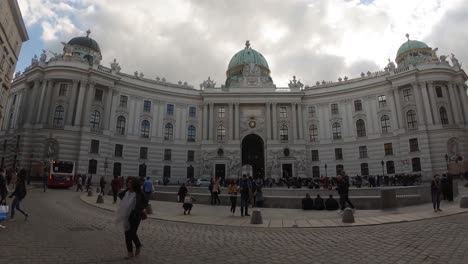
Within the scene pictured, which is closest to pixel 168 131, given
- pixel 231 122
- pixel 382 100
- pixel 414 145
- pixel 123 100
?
pixel 123 100

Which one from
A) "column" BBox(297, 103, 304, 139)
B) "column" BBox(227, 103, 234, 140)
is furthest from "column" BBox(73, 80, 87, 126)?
"column" BBox(297, 103, 304, 139)

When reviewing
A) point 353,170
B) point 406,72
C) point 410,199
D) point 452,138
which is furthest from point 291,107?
point 410,199

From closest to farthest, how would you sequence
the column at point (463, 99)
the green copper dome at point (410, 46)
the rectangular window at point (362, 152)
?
1. the column at point (463, 99)
2. the rectangular window at point (362, 152)
3. the green copper dome at point (410, 46)

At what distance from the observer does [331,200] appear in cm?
1758

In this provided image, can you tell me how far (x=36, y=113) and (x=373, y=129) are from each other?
197ft

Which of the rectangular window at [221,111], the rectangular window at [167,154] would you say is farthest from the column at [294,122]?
the rectangular window at [167,154]

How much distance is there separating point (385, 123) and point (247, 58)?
3443cm

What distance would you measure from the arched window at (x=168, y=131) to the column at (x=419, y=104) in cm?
4540

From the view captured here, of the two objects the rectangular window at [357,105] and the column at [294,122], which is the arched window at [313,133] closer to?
the column at [294,122]

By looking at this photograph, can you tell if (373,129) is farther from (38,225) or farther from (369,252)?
(38,225)

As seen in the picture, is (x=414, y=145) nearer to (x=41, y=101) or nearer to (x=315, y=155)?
(x=315, y=155)

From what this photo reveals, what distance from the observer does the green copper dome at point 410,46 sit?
181 ft

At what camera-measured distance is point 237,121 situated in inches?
2183

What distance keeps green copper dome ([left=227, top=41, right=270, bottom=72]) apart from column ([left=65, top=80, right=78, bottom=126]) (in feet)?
117
